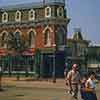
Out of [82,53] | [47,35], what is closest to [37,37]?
[47,35]

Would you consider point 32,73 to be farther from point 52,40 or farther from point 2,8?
point 2,8

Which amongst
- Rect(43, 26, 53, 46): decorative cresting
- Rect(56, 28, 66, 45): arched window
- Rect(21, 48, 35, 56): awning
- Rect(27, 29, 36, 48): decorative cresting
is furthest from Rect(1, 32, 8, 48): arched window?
Rect(56, 28, 66, 45): arched window

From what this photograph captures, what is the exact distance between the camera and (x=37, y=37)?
69750mm

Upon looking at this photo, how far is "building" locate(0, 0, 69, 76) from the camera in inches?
2685

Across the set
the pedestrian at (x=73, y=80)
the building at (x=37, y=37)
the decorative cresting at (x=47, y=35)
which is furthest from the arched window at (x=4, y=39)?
the pedestrian at (x=73, y=80)

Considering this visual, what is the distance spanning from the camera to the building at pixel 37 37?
224 ft

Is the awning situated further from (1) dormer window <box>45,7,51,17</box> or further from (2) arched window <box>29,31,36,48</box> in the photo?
(1) dormer window <box>45,7,51,17</box>

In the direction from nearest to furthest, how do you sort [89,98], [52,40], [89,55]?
[89,98]
[52,40]
[89,55]

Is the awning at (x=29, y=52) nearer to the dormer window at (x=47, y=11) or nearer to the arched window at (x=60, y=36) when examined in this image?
the arched window at (x=60, y=36)

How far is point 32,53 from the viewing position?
7044 cm

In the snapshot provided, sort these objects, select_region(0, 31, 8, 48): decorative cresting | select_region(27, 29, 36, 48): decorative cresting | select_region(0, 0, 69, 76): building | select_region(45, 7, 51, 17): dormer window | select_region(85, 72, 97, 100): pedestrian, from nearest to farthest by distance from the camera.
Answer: select_region(85, 72, 97, 100): pedestrian → select_region(0, 0, 69, 76): building → select_region(45, 7, 51, 17): dormer window → select_region(27, 29, 36, 48): decorative cresting → select_region(0, 31, 8, 48): decorative cresting

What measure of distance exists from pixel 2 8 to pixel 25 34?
7572 millimetres

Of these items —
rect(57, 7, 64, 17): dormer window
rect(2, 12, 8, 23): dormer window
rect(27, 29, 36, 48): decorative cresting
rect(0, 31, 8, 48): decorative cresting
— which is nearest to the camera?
rect(57, 7, 64, 17): dormer window

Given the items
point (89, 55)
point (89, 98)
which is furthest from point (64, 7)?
point (89, 98)
